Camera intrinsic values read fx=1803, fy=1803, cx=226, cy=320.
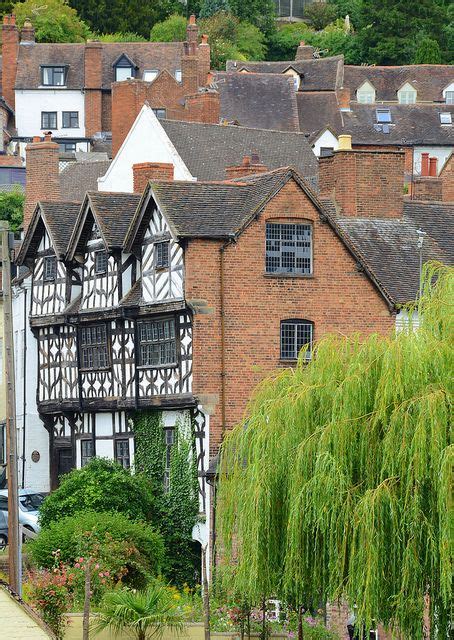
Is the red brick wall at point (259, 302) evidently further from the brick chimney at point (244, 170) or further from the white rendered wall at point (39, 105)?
the white rendered wall at point (39, 105)

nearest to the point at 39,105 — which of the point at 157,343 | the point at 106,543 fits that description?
the point at 157,343

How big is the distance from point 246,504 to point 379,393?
3.36m

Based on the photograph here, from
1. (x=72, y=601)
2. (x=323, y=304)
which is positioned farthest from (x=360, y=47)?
(x=72, y=601)

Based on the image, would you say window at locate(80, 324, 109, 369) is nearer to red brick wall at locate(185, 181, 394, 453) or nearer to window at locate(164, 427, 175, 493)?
window at locate(164, 427, 175, 493)

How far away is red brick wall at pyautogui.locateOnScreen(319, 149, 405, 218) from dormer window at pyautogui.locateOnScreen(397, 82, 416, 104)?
59.6 metres

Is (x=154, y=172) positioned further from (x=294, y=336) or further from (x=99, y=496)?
(x=99, y=496)

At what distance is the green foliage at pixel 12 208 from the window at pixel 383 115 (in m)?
23.8

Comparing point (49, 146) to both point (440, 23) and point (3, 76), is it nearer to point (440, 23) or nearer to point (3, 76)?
point (3, 76)

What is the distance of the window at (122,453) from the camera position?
47781 mm

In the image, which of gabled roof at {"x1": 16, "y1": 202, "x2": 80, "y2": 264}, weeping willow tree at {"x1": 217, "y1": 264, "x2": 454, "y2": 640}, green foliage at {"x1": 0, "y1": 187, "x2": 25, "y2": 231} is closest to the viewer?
weeping willow tree at {"x1": 217, "y1": 264, "x2": 454, "y2": 640}

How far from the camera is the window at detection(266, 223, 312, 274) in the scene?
45884 mm

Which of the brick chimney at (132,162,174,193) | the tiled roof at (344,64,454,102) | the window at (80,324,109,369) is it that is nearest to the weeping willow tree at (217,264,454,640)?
the window at (80,324,109,369)

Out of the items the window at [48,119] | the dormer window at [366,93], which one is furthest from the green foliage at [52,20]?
the dormer window at [366,93]

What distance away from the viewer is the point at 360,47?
125875 mm
